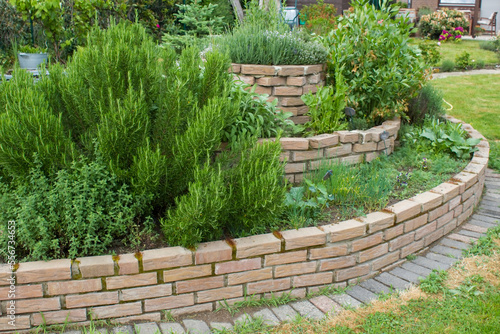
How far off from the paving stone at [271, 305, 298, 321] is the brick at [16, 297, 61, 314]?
1.22 meters

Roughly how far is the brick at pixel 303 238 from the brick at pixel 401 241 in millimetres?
637

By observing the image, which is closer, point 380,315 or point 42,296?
point 42,296

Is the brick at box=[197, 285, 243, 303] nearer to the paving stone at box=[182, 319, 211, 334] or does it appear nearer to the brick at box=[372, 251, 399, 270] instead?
the paving stone at box=[182, 319, 211, 334]

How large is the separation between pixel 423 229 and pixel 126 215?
7.19 ft

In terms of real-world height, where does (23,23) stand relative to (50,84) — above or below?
above

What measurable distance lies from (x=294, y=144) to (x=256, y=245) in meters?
1.19

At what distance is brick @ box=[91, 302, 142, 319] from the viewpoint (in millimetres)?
2457

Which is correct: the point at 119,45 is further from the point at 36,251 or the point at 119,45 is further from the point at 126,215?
the point at 36,251

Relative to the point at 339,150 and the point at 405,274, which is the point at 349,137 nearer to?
the point at 339,150

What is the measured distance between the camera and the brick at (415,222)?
323 centimetres

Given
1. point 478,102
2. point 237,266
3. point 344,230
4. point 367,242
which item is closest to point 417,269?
point 367,242

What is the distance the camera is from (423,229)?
3.39m

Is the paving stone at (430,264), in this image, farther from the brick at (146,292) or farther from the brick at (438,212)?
the brick at (146,292)

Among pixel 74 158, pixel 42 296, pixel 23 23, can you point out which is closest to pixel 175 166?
pixel 74 158
